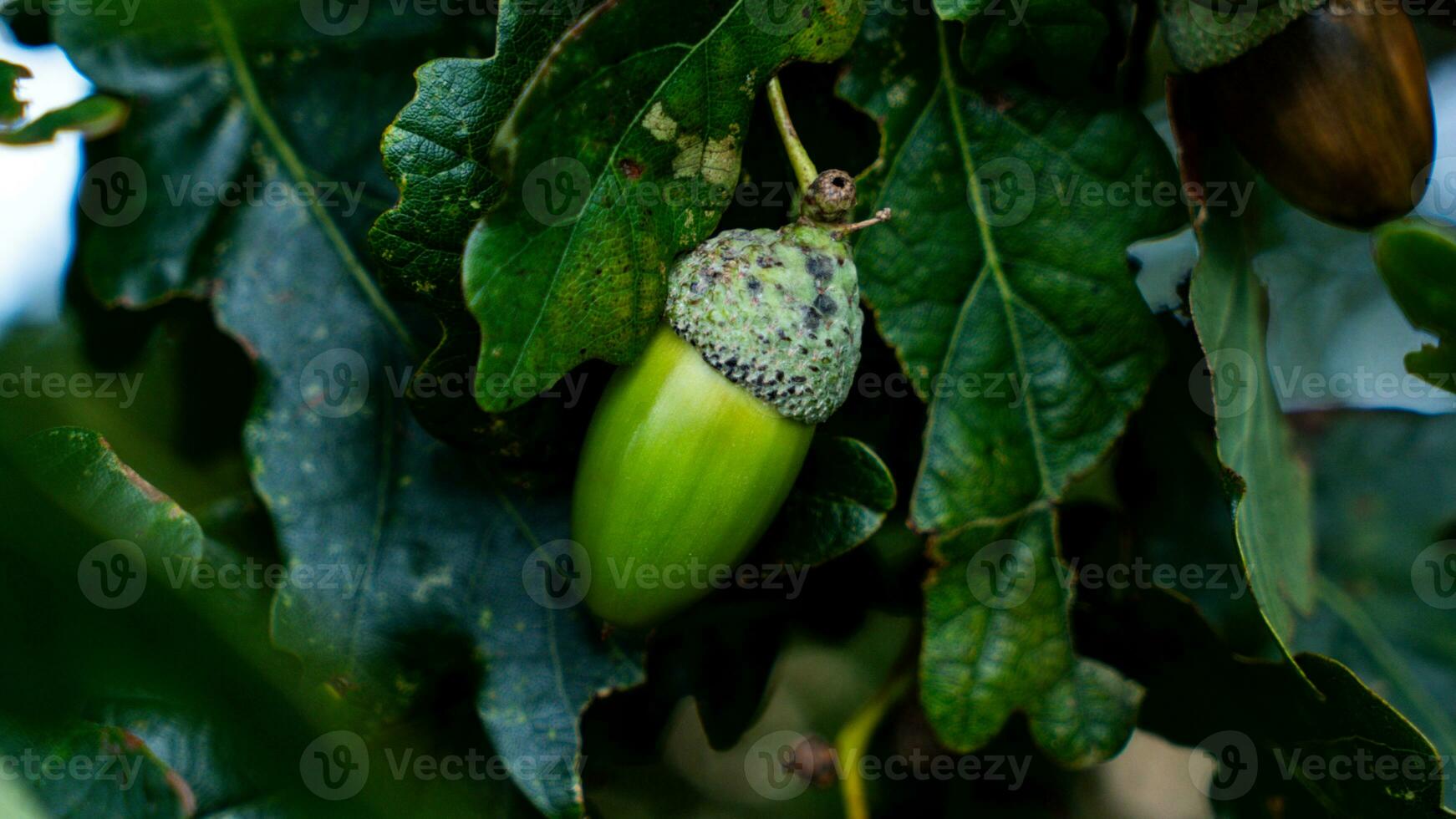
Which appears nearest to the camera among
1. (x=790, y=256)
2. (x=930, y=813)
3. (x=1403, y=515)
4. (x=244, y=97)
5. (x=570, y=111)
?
(x=570, y=111)

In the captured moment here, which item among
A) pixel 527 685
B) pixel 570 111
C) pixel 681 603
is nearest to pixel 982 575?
pixel 681 603

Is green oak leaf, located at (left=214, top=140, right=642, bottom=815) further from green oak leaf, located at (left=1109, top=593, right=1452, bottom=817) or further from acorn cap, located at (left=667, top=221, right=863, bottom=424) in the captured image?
green oak leaf, located at (left=1109, top=593, right=1452, bottom=817)

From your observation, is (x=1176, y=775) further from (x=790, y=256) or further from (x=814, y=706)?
(x=790, y=256)

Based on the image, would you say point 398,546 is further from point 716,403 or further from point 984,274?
point 984,274

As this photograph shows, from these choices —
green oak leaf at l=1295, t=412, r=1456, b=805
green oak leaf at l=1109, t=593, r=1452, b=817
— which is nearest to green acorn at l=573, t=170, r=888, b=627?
green oak leaf at l=1109, t=593, r=1452, b=817

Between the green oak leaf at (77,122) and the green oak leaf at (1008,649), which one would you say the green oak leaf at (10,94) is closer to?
the green oak leaf at (77,122)
